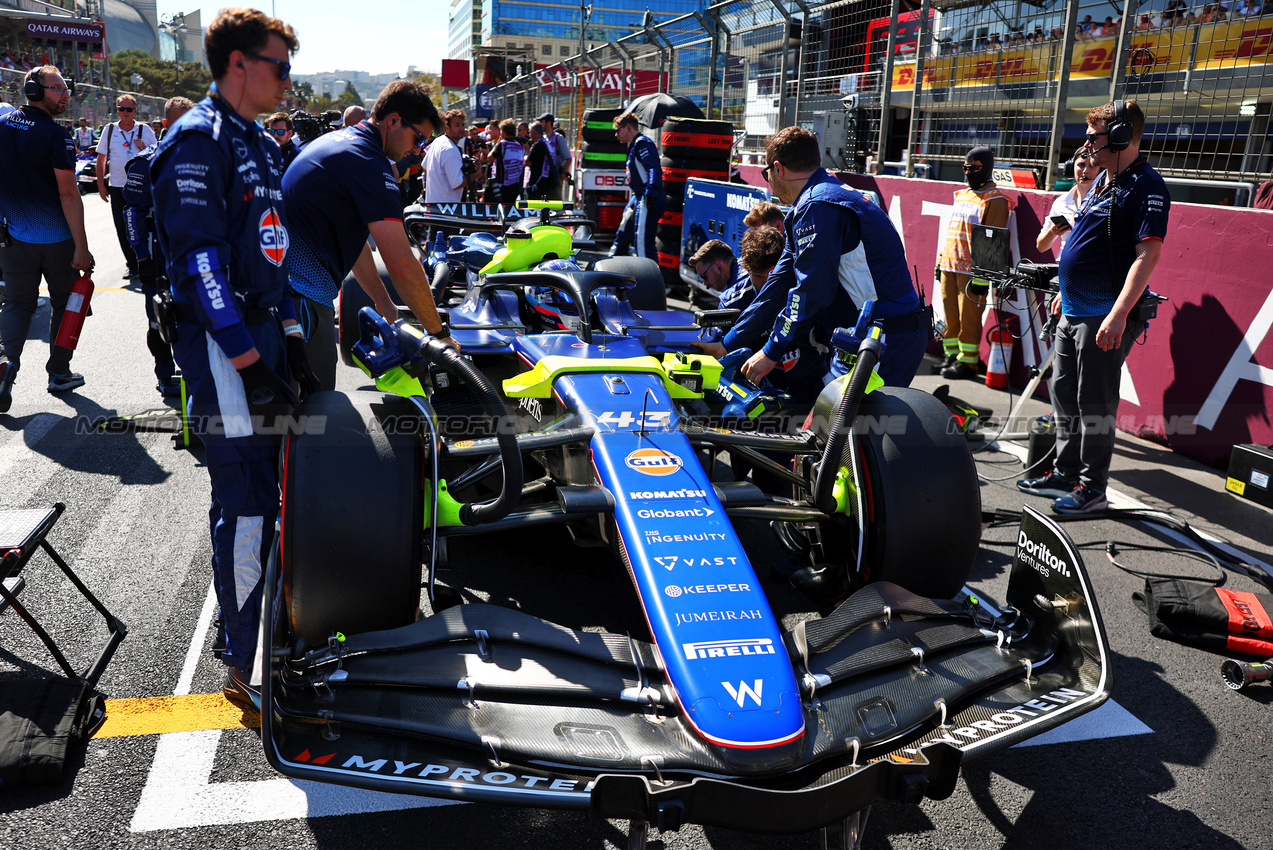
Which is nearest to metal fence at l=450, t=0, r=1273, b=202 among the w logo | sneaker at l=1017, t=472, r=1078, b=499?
sneaker at l=1017, t=472, r=1078, b=499

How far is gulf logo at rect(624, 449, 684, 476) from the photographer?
276cm

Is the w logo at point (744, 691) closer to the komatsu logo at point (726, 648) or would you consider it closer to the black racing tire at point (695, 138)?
the komatsu logo at point (726, 648)

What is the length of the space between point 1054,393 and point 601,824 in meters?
3.65

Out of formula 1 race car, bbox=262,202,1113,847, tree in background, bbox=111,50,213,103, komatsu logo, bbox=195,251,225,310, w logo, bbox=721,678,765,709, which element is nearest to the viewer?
formula 1 race car, bbox=262,202,1113,847

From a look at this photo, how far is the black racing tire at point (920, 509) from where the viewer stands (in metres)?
2.78

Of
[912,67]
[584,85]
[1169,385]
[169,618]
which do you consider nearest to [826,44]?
[912,67]

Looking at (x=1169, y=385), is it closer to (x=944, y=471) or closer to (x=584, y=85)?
(x=944, y=471)

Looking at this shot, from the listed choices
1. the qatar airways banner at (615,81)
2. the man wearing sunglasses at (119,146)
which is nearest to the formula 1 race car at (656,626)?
the man wearing sunglasses at (119,146)

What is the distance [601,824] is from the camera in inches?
88.1

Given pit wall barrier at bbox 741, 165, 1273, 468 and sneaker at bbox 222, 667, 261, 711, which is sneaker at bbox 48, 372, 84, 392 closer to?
sneaker at bbox 222, 667, 261, 711

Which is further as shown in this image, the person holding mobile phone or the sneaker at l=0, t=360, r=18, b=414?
the person holding mobile phone

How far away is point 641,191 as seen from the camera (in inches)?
362

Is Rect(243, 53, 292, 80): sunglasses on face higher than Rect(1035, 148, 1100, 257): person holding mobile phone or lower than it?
higher

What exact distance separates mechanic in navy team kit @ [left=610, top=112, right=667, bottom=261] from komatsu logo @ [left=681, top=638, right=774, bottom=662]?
7.10 m
